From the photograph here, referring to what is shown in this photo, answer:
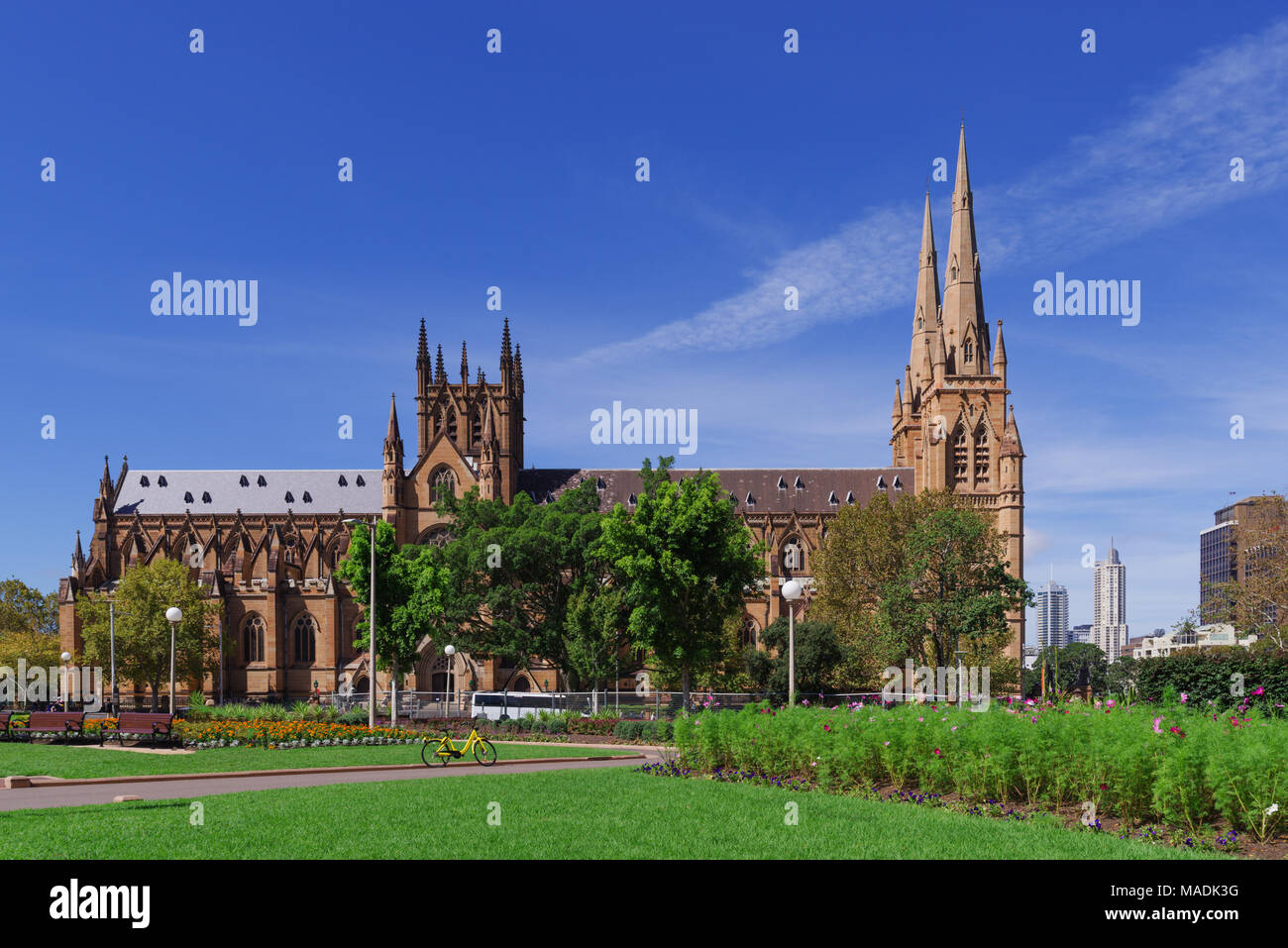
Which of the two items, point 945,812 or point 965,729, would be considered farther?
point 965,729

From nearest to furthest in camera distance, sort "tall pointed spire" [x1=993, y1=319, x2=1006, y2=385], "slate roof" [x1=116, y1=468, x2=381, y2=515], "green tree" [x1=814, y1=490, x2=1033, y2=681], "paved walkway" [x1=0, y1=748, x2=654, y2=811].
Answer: "paved walkway" [x1=0, y1=748, x2=654, y2=811], "green tree" [x1=814, y1=490, x2=1033, y2=681], "tall pointed spire" [x1=993, y1=319, x2=1006, y2=385], "slate roof" [x1=116, y1=468, x2=381, y2=515]

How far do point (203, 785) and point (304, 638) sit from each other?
2538 inches

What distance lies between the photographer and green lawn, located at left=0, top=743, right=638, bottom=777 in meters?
20.9

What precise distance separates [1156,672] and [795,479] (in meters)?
57.2

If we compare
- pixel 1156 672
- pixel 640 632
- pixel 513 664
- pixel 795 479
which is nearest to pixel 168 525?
pixel 513 664

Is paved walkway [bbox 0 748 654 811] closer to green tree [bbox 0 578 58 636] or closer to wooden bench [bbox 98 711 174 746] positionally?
wooden bench [bbox 98 711 174 746]

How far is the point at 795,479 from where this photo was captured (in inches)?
3558

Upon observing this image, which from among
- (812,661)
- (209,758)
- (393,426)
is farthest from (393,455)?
(209,758)

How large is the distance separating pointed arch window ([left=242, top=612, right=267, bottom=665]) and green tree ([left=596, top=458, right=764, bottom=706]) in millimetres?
47077

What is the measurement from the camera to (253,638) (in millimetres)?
79875

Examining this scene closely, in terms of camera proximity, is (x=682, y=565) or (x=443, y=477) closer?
(x=682, y=565)

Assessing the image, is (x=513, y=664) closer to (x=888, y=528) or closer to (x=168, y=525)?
(x=888, y=528)

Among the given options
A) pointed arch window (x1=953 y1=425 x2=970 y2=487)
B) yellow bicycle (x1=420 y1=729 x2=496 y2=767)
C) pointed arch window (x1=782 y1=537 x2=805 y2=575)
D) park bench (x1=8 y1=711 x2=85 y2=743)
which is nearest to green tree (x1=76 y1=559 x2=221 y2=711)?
park bench (x1=8 y1=711 x2=85 y2=743)

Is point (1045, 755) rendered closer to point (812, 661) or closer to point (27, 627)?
point (812, 661)
